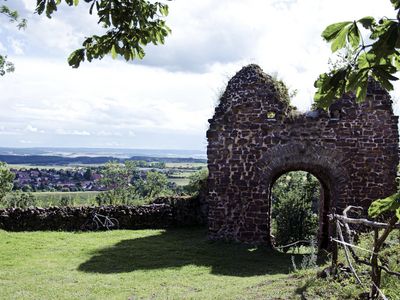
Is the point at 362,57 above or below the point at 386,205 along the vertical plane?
above

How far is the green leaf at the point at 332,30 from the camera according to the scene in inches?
95.7

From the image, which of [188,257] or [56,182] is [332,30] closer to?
[188,257]

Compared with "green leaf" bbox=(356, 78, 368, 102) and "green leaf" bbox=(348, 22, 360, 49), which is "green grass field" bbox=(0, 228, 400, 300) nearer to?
"green leaf" bbox=(356, 78, 368, 102)

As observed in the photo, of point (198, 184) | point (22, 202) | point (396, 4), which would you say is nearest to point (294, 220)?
point (198, 184)

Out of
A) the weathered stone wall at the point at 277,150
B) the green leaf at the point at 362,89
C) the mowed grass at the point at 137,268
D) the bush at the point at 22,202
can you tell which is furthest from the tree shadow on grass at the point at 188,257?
the green leaf at the point at 362,89

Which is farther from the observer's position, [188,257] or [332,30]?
[188,257]

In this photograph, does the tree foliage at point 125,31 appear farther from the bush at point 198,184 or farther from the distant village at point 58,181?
the distant village at point 58,181

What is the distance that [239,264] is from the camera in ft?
41.5

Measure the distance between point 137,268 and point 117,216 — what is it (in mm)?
7377

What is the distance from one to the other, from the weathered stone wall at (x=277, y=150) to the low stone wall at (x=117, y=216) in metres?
4.74

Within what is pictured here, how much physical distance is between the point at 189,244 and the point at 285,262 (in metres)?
3.51

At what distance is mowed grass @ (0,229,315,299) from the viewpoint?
934 centimetres

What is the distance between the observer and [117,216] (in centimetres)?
1912

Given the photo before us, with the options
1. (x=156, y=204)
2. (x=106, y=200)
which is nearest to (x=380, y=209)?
(x=156, y=204)
